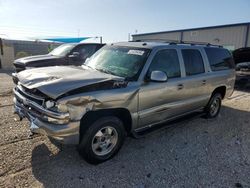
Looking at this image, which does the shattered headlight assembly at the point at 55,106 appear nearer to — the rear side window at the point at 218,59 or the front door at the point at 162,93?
the front door at the point at 162,93

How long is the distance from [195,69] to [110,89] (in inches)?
96.4

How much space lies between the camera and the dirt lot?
3.19 meters

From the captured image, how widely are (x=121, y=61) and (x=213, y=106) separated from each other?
3257mm

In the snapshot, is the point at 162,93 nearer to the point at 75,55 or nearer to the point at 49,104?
the point at 49,104

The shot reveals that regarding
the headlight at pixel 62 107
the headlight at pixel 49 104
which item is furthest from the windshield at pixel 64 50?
the headlight at pixel 62 107

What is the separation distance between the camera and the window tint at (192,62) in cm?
475

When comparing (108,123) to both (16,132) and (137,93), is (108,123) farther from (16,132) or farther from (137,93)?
(16,132)

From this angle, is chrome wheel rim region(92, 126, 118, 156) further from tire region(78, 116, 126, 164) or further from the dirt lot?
the dirt lot

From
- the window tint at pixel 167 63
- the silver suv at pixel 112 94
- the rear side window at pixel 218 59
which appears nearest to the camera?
the silver suv at pixel 112 94

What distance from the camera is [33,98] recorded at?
10.9 ft

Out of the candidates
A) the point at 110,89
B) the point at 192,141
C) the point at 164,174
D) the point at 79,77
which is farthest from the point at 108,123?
the point at 192,141

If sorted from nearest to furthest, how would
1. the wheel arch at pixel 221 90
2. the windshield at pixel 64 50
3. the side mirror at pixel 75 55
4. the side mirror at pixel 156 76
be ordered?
the side mirror at pixel 156 76
the wheel arch at pixel 221 90
the side mirror at pixel 75 55
the windshield at pixel 64 50

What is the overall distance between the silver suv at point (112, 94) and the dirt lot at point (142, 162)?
36 cm

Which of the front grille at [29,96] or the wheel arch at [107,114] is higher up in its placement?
the front grille at [29,96]
